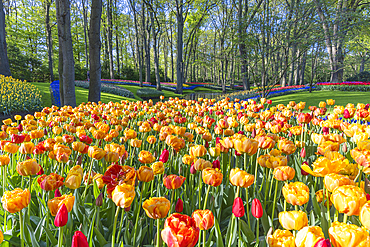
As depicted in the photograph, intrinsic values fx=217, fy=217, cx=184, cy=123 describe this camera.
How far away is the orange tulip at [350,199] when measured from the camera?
0.79 meters

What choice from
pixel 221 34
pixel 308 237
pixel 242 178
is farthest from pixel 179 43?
pixel 308 237

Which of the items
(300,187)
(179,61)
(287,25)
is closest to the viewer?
(300,187)

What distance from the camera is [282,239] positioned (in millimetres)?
735

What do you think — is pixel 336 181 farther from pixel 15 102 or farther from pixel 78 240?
pixel 15 102

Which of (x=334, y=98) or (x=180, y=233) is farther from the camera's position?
(x=334, y=98)

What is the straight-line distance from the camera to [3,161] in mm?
1371

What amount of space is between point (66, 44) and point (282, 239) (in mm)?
7222

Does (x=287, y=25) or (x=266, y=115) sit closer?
(x=266, y=115)

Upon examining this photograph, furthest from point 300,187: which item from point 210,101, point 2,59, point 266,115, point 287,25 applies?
point 2,59

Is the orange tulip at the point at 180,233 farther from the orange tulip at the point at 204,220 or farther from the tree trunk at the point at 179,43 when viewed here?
the tree trunk at the point at 179,43

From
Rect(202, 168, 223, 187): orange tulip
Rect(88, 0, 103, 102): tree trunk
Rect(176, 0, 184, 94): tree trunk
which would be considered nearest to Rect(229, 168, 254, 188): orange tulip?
Rect(202, 168, 223, 187): orange tulip

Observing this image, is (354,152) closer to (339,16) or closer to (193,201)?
(193,201)

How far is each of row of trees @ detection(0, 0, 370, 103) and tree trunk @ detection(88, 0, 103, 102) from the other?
0.03 metres

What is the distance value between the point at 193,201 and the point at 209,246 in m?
0.39
